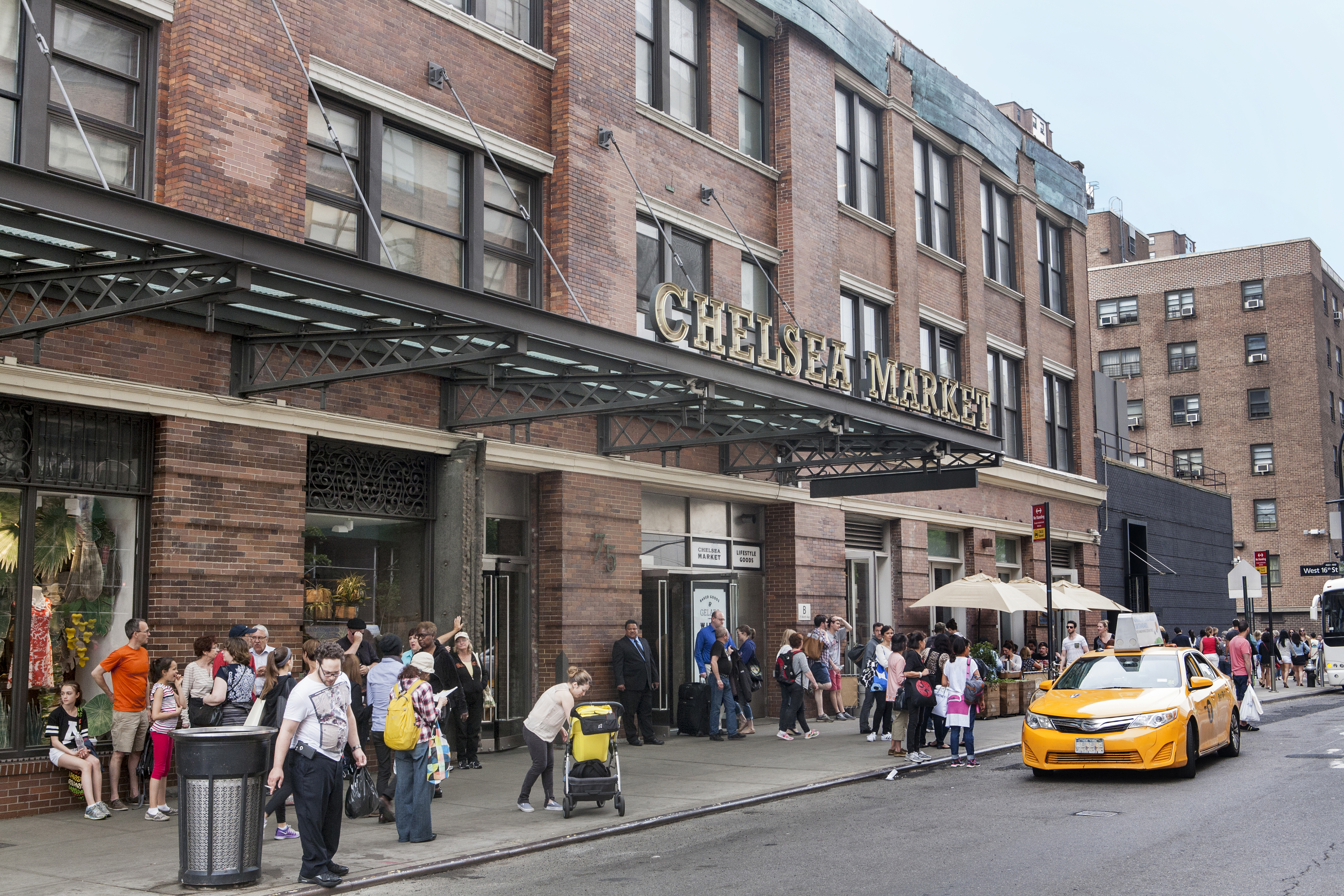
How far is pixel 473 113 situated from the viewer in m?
17.1

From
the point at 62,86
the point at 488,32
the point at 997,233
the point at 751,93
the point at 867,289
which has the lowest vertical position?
the point at 62,86

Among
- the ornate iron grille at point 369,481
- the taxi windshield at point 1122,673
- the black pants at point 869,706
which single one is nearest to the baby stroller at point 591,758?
the ornate iron grille at point 369,481

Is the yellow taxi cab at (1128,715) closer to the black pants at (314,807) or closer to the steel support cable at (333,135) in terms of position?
the black pants at (314,807)

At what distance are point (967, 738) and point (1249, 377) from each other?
51.2m

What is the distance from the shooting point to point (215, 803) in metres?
9.02

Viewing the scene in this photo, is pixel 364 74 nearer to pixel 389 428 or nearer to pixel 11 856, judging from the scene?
pixel 389 428

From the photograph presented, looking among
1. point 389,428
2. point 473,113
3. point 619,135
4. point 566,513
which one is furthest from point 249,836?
point 619,135

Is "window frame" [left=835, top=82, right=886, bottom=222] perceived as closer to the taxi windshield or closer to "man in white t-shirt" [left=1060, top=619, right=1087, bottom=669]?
"man in white t-shirt" [left=1060, top=619, right=1087, bottom=669]

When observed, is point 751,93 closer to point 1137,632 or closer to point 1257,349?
point 1137,632

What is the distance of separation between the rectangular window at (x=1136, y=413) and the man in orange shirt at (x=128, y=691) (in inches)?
2286

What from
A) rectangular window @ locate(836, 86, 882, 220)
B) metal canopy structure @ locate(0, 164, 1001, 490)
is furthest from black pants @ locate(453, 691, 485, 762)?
rectangular window @ locate(836, 86, 882, 220)

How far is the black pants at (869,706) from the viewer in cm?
1870

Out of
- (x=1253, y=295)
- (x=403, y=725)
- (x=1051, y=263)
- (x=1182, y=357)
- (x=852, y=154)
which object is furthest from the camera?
(x=1182, y=357)

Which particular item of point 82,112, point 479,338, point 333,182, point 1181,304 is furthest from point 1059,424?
point 1181,304
